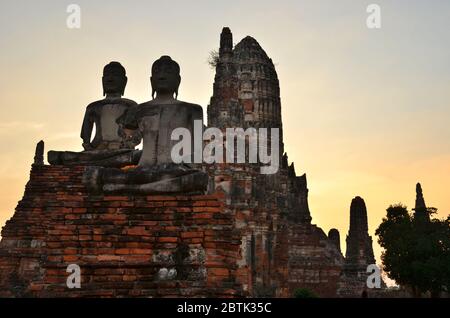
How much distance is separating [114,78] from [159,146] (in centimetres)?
282

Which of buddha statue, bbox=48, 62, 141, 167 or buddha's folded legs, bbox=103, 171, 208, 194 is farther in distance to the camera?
buddha statue, bbox=48, 62, 141, 167

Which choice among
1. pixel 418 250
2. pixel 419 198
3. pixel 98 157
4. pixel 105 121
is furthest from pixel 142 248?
pixel 419 198

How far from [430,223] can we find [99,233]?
108 ft

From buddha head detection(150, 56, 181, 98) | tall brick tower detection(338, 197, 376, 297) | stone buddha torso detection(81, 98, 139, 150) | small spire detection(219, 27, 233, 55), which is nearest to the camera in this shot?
buddha head detection(150, 56, 181, 98)

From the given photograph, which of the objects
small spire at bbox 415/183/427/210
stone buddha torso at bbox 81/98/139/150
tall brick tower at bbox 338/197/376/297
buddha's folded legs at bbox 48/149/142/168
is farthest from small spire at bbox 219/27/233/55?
buddha's folded legs at bbox 48/149/142/168

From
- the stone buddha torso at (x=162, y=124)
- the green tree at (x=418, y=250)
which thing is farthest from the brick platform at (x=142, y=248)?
the green tree at (x=418, y=250)

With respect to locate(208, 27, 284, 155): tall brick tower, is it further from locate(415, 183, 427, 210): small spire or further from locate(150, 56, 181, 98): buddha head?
locate(150, 56, 181, 98): buddha head

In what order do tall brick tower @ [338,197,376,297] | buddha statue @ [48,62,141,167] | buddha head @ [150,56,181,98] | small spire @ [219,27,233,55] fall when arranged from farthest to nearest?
tall brick tower @ [338,197,376,297] < small spire @ [219,27,233,55] < buddha statue @ [48,62,141,167] < buddha head @ [150,56,181,98]

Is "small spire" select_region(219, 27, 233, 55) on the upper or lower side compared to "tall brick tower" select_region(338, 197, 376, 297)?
upper

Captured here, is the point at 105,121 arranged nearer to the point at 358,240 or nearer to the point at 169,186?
the point at 169,186

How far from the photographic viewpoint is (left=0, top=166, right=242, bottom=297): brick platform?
6.09 m

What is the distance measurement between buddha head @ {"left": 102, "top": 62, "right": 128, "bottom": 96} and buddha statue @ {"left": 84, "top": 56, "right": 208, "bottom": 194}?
89.7 inches
